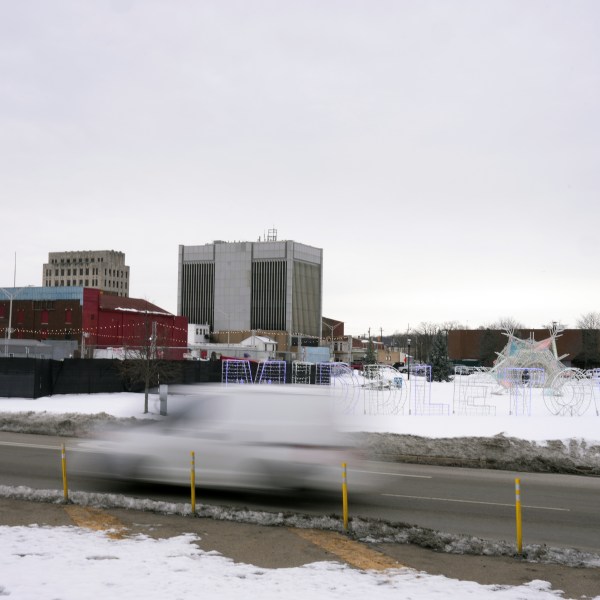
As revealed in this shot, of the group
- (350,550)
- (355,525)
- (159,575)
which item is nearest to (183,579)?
(159,575)

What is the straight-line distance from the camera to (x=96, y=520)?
31.9ft

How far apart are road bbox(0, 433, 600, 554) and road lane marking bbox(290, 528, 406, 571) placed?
1302mm

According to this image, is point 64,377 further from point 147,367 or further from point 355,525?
point 355,525

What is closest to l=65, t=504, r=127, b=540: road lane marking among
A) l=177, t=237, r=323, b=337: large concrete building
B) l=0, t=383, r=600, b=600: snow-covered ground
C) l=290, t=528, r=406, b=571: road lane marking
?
l=0, t=383, r=600, b=600: snow-covered ground

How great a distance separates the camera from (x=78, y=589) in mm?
6707

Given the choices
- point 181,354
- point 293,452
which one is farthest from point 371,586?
point 181,354

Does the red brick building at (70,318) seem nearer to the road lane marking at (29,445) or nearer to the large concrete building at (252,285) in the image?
the road lane marking at (29,445)

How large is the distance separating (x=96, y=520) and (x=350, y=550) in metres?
3.44

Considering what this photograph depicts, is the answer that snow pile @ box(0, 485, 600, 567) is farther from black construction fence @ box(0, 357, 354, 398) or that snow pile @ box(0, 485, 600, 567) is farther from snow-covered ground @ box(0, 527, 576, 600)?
black construction fence @ box(0, 357, 354, 398)

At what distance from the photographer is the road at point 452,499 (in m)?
10.1

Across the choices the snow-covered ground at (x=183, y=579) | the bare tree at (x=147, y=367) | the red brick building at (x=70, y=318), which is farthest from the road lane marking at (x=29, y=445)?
the red brick building at (x=70, y=318)

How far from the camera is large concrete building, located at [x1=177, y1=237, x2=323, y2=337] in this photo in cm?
15725

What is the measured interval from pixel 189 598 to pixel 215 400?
15.8 feet

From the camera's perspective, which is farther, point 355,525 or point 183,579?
point 355,525
